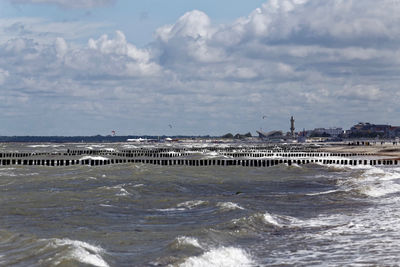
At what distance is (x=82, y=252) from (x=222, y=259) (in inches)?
138

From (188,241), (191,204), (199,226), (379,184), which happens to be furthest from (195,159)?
(188,241)

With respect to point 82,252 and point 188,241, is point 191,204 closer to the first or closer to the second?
point 188,241

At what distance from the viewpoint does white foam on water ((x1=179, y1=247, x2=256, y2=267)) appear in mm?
15016

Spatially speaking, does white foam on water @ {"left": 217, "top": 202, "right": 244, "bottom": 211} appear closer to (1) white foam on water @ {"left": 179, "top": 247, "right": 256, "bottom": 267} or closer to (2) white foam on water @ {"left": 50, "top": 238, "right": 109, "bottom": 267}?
(1) white foam on water @ {"left": 179, "top": 247, "right": 256, "bottom": 267}

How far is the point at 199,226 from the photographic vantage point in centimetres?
2114

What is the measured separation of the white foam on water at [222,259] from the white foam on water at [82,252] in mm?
2107

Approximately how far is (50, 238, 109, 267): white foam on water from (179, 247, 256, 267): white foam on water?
211 cm

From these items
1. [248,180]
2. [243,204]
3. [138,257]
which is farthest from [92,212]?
[248,180]

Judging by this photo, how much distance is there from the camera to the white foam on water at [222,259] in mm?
15016

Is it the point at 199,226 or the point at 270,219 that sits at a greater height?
the point at 270,219

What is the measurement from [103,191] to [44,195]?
3240 millimetres

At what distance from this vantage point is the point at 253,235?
19.5m

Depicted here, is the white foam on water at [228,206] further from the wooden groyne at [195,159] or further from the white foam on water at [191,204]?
the wooden groyne at [195,159]

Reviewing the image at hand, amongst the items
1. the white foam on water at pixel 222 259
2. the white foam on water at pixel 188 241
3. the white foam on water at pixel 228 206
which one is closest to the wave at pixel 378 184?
the white foam on water at pixel 228 206
